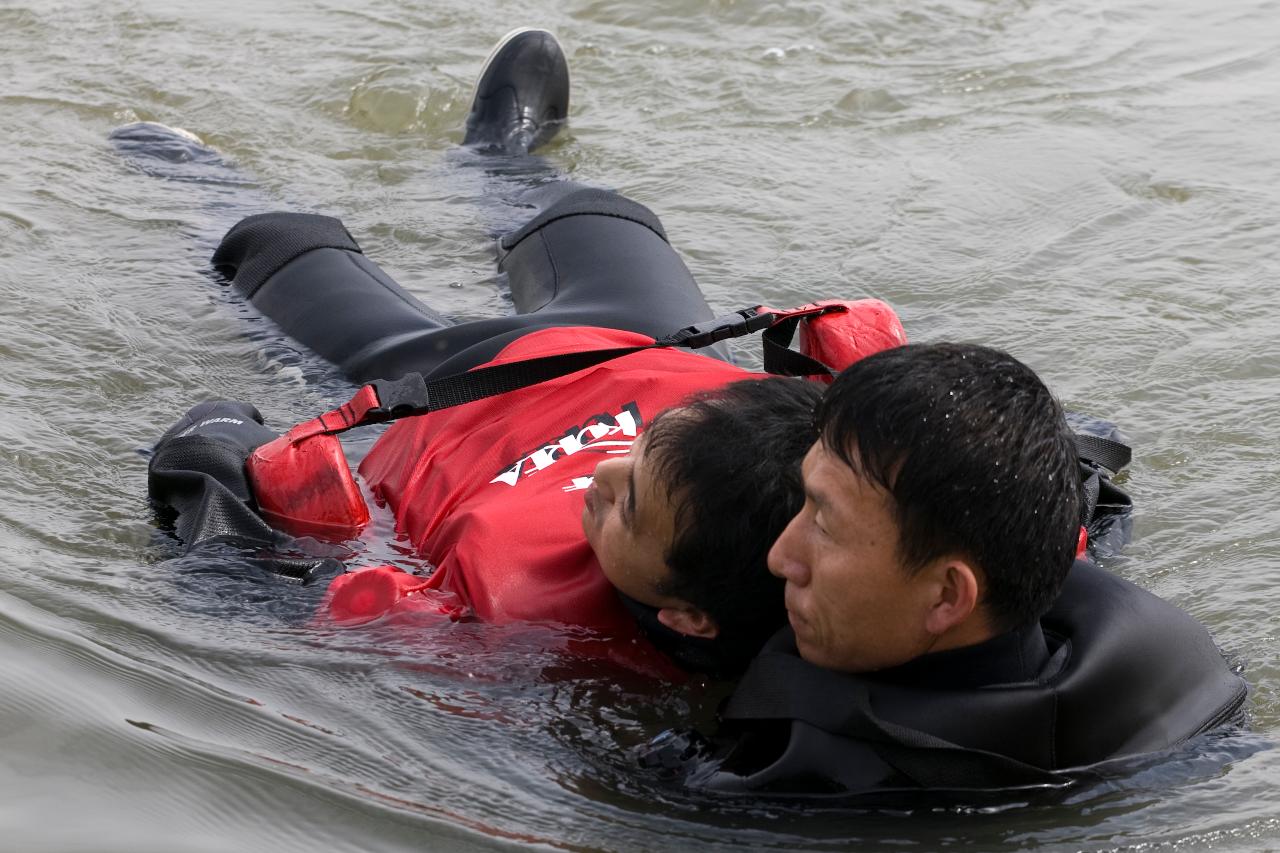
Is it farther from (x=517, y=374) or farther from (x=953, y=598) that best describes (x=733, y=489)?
(x=517, y=374)

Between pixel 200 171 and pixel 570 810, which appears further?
pixel 200 171

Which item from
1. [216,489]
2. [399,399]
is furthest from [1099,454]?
[216,489]

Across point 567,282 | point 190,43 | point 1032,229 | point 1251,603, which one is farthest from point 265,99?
point 1251,603

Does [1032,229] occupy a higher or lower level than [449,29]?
lower

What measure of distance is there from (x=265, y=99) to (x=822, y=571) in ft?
14.3

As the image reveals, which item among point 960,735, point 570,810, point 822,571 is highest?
point 822,571

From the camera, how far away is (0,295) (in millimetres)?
4086

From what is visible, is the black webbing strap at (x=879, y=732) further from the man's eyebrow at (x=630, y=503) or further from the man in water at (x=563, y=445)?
the man's eyebrow at (x=630, y=503)

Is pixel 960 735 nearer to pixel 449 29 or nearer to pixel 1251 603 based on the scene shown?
pixel 1251 603

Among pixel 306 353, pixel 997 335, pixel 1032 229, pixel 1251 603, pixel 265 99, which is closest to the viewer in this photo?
pixel 1251 603

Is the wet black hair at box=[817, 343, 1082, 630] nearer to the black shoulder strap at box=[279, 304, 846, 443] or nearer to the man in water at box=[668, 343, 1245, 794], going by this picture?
the man in water at box=[668, 343, 1245, 794]

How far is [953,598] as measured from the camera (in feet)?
7.02

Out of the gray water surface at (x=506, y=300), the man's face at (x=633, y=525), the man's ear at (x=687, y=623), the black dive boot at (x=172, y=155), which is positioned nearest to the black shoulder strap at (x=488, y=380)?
the gray water surface at (x=506, y=300)

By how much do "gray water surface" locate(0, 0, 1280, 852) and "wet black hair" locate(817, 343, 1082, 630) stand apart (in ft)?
1.35
